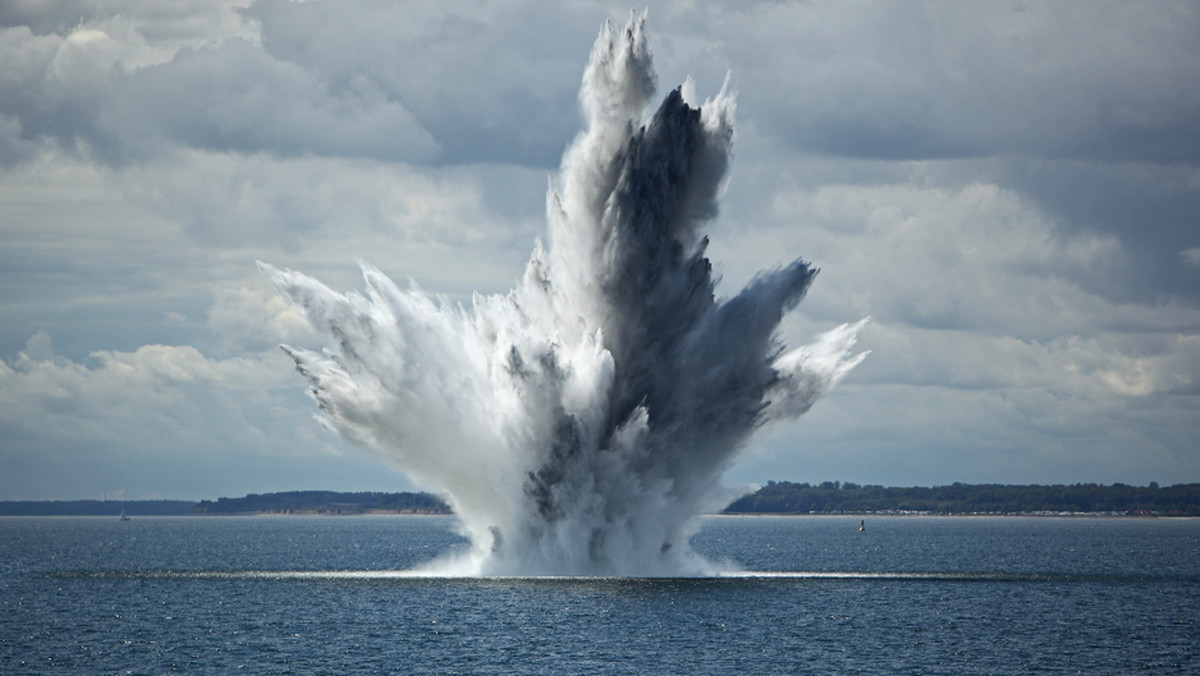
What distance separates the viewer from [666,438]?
3243 inches

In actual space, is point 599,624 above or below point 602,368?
below

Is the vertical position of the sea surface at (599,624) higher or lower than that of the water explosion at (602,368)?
lower

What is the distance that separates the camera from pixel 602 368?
78.9 meters

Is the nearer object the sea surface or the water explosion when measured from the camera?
the sea surface

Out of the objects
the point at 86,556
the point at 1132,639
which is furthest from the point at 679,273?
the point at 86,556

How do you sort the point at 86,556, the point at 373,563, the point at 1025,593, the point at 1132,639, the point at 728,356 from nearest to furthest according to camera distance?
1. the point at 1132,639
2. the point at 728,356
3. the point at 1025,593
4. the point at 373,563
5. the point at 86,556

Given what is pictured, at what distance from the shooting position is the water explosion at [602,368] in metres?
79.9

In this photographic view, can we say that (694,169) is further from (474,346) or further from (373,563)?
(373,563)

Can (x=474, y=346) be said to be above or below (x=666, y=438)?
above

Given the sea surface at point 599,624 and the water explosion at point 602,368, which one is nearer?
the sea surface at point 599,624

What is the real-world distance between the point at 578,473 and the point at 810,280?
885 inches

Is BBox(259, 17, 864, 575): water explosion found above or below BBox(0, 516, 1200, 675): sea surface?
above

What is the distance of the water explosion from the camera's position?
262 feet

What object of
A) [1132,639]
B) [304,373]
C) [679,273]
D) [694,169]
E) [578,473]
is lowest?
[1132,639]
